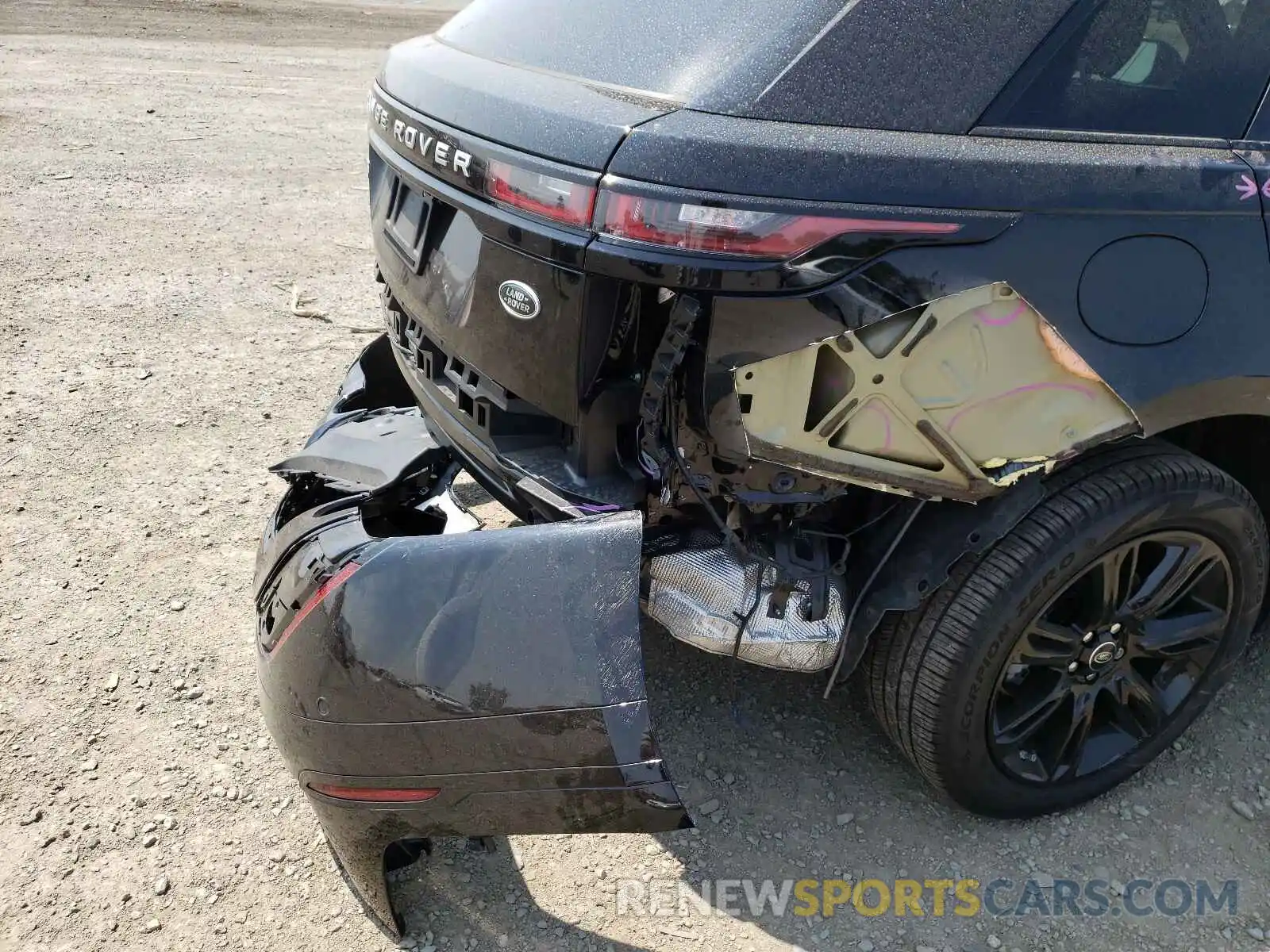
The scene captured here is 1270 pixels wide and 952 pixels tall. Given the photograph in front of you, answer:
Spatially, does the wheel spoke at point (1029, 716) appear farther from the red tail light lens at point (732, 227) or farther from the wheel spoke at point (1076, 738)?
the red tail light lens at point (732, 227)

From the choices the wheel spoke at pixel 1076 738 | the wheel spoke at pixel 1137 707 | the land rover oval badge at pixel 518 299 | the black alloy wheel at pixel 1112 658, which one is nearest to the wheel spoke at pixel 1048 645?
the black alloy wheel at pixel 1112 658

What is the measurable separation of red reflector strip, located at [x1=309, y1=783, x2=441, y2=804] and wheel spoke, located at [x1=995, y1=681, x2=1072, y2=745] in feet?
4.42

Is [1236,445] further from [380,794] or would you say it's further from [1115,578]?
[380,794]

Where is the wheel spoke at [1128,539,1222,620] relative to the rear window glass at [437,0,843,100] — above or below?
below

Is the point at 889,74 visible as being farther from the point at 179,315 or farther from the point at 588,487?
the point at 179,315

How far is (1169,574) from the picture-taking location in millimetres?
2338

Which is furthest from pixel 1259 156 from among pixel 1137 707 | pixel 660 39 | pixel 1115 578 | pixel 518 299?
pixel 518 299

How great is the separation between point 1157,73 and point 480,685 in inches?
70.7

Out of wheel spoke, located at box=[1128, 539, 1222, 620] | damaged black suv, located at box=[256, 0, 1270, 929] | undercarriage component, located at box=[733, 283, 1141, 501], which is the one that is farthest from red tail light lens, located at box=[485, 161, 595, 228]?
wheel spoke, located at box=[1128, 539, 1222, 620]

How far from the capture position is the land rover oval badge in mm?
1907

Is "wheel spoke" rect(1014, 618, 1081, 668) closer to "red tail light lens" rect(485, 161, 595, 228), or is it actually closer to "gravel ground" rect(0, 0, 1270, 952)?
"gravel ground" rect(0, 0, 1270, 952)

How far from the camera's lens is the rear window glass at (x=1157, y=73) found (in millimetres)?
1828

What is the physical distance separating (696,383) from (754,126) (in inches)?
18.7

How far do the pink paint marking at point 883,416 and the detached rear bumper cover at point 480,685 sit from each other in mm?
482
